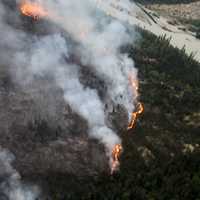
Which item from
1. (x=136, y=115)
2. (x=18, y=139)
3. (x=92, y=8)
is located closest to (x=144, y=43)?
(x=92, y=8)

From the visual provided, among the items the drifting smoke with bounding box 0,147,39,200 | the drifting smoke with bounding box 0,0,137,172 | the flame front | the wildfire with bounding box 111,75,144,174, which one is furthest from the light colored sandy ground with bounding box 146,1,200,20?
the drifting smoke with bounding box 0,147,39,200

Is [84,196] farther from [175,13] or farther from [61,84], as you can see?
[175,13]

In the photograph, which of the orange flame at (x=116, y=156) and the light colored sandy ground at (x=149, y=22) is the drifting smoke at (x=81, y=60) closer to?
the orange flame at (x=116, y=156)

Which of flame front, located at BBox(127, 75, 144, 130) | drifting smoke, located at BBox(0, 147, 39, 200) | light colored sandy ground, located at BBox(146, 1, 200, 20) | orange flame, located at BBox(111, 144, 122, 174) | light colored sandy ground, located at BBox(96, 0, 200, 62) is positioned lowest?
light colored sandy ground, located at BBox(146, 1, 200, 20)

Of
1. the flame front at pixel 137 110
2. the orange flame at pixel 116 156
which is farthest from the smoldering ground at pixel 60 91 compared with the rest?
the flame front at pixel 137 110

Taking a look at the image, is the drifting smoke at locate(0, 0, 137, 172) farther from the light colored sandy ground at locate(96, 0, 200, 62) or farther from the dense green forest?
the light colored sandy ground at locate(96, 0, 200, 62)

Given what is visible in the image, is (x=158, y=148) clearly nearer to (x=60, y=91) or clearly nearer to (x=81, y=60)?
(x=60, y=91)
